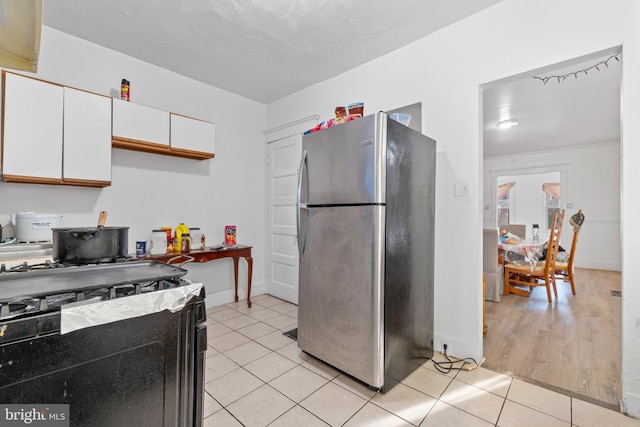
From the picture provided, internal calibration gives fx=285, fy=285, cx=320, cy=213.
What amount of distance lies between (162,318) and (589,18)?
2.66m

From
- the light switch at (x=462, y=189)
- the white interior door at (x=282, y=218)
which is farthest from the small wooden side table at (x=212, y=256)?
the light switch at (x=462, y=189)

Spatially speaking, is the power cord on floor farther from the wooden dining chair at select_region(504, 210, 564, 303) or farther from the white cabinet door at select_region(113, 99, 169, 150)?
the white cabinet door at select_region(113, 99, 169, 150)

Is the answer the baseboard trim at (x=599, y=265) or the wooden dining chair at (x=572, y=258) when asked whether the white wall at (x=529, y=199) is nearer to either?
the baseboard trim at (x=599, y=265)

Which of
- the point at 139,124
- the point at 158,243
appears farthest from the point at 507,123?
the point at 158,243

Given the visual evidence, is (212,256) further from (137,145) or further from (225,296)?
(137,145)

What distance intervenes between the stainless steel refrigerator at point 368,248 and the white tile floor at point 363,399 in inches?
4.3

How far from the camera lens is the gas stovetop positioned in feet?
2.33

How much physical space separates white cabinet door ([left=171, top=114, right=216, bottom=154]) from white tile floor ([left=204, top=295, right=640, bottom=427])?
1.98 metres

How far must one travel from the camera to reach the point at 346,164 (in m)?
1.87

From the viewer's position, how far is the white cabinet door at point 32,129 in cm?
197

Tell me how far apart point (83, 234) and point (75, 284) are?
0.47m

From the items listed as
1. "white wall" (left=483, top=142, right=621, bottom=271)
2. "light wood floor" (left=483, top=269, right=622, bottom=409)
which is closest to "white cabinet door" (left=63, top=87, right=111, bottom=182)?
"light wood floor" (left=483, top=269, right=622, bottom=409)

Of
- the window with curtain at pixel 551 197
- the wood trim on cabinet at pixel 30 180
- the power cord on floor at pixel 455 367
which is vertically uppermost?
the window with curtain at pixel 551 197

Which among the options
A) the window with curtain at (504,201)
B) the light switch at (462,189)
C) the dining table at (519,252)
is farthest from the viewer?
the window with curtain at (504,201)
